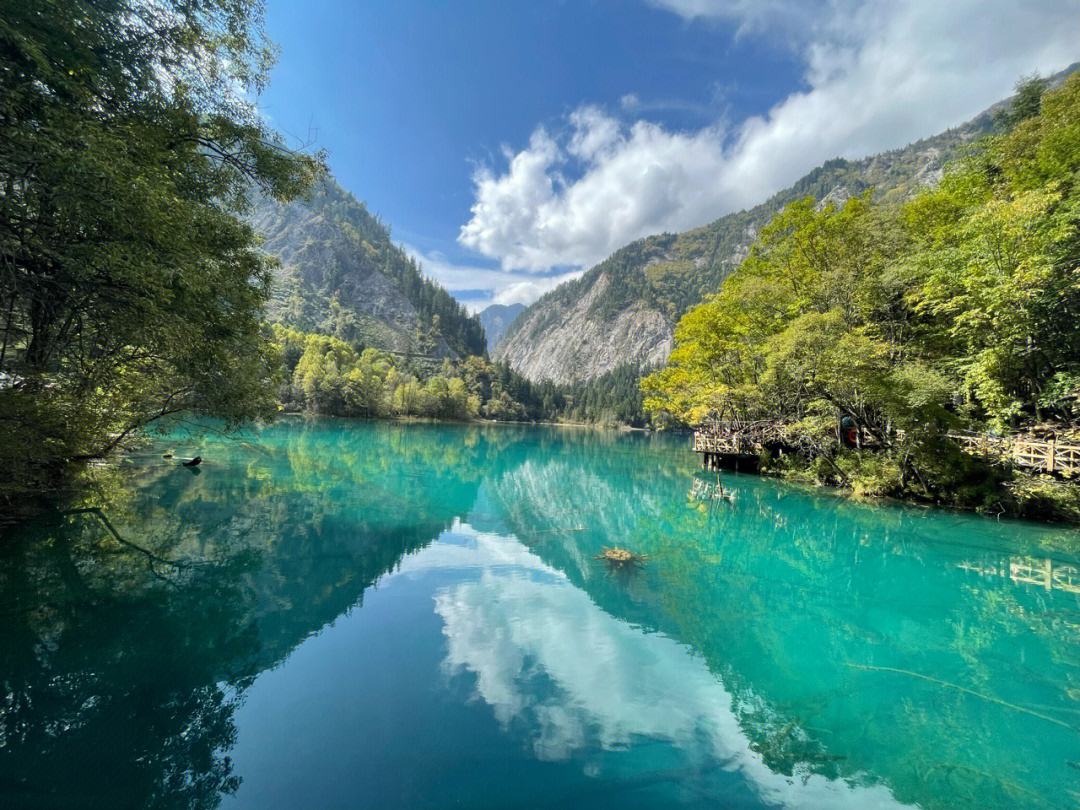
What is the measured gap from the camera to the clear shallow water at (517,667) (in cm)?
495

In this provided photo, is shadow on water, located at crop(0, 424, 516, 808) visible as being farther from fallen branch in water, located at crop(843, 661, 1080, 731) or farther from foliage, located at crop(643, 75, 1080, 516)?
foliage, located at crop(643, 75, 1080, 516)

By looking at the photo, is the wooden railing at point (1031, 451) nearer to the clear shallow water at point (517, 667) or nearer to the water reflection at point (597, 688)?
the clear shallow water at point (517, 667)

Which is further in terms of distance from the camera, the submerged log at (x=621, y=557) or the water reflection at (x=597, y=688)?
the submerged log at (x=621, y=557)

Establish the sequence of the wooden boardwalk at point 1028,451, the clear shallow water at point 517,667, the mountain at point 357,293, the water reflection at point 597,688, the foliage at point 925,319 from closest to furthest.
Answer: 1. the clear shallow water at point 517,667
2. the water reflection at point 597,688
3. the wooden boardwalk at point 1028,451
4. the foliage at point 925,319
5. the mountain at point 357,293

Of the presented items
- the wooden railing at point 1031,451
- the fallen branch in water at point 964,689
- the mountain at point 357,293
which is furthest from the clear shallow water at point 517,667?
the mountain at point 357,293

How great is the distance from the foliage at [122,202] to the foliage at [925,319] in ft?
78.1

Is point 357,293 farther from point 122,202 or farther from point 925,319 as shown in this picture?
point 122,202

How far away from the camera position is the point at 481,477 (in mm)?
31641

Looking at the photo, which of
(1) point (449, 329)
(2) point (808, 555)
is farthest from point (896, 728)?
(1) point (449, 329)

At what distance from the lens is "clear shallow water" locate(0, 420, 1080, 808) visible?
4.95m

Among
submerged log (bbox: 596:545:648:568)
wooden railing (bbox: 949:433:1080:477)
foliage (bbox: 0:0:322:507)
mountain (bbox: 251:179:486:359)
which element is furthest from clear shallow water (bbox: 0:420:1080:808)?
mountain (bbox: 251:179:486:359)

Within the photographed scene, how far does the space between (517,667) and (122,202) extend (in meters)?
9.21

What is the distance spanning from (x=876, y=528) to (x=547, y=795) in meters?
19.1

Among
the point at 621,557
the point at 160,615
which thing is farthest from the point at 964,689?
the point at 160,615
